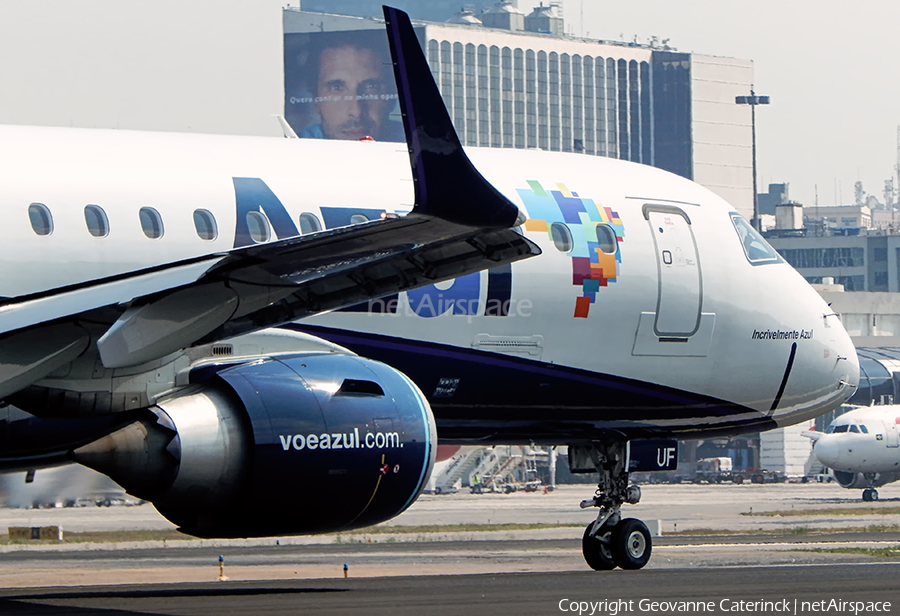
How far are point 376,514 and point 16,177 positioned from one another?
14.9 feet

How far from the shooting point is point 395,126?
19700 centimetres

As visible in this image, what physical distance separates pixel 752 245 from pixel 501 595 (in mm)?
6638

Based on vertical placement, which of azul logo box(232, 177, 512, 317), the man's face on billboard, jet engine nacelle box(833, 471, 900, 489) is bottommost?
jet engine nacelle box(833, 471, 900, 489)

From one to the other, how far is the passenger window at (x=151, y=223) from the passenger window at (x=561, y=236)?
4.46 m

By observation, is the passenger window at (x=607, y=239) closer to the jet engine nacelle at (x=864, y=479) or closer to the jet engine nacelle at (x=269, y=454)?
the jet engine nacelle at (x=269, y=454)

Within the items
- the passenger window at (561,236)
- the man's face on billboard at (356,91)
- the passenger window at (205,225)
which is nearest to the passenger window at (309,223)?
the passenger window at (205,225)

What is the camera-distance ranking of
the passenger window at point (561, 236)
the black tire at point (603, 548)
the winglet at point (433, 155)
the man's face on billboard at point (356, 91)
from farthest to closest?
the man's face on billboard at point (356, 91)
the black tire at point (603, 548)
the passenger window at point (561, 236)
the winglet at point (433, 155)

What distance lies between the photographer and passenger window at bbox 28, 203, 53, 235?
12.8 metres

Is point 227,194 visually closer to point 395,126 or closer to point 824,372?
point 824,372

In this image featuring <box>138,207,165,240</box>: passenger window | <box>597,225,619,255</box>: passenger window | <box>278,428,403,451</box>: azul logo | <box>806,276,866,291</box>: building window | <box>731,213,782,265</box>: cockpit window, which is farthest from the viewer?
<box>806,276,866,291</box>: building window

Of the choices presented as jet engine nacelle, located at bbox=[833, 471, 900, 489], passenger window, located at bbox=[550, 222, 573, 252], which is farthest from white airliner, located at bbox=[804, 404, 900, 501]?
passenger window, located at bbox=[550, 222, 573, 252]

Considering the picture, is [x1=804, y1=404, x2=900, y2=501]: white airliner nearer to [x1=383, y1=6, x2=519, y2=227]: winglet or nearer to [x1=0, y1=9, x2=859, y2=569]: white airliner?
[x1=0, y1=9, x2=859, y2=569]: white airliner

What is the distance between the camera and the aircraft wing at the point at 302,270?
29.7 feet

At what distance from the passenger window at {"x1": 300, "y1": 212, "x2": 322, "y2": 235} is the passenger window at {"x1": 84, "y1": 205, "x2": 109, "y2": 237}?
2003mm
